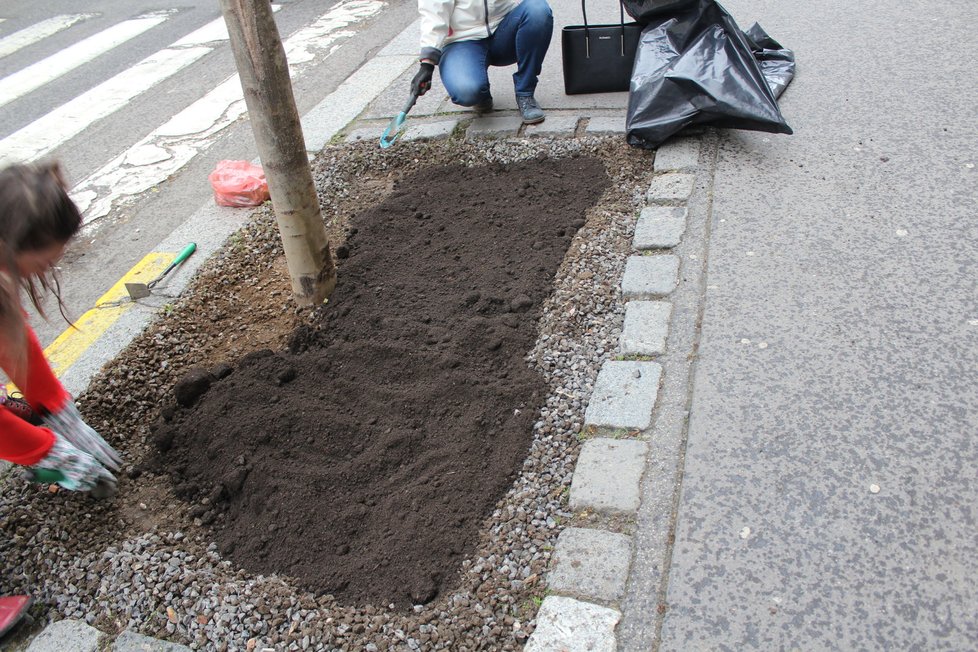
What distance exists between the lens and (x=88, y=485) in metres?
2.43

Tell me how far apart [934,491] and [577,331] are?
1325 mm

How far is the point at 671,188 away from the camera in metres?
3.75

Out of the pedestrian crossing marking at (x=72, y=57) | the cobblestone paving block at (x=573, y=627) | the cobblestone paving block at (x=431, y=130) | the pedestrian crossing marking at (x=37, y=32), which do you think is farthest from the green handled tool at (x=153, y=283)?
the pedestrian crossing marking at (x=37, y=32)

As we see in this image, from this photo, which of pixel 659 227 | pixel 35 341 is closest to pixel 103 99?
pixel 35 341

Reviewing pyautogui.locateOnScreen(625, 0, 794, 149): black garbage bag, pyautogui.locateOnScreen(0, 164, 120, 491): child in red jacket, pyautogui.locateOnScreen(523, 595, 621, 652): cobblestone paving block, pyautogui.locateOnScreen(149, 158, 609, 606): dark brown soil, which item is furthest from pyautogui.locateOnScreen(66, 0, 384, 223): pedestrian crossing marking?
pyautogui.locateOnScreen(523, 595, 621, 652): cobblestone paving block

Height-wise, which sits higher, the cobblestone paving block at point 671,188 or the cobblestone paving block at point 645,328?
the cobblestone paving block at point 671,188

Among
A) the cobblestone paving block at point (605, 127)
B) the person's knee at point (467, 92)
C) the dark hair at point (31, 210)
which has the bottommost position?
the cobblestone paving block at point (605, 127)

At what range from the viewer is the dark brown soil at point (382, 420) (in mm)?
2311

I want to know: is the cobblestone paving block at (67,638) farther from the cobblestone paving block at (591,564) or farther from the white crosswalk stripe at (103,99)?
the white crosswalk stripe at (103,99)

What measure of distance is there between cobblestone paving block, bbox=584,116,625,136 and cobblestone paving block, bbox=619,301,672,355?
5.59 ft

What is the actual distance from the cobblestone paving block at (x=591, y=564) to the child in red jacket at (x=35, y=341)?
1.54 meters

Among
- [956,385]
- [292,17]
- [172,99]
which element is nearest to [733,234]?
[956,385]

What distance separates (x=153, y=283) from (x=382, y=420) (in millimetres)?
1582

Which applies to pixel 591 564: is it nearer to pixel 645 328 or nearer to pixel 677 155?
pixel 645 328
